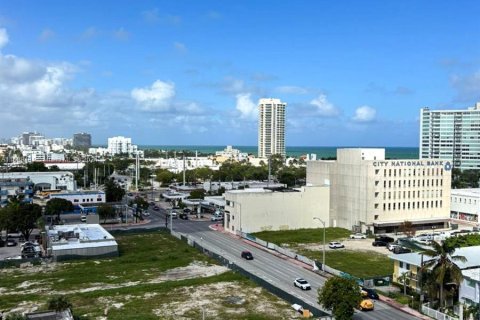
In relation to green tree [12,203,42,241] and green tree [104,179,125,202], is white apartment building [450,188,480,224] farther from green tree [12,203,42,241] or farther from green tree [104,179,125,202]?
green tree [12,203,42,241]

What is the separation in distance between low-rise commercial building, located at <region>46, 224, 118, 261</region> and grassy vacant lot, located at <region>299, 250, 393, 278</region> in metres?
24.8

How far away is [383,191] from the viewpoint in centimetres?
7831

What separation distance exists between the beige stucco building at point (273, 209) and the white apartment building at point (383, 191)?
4377mm

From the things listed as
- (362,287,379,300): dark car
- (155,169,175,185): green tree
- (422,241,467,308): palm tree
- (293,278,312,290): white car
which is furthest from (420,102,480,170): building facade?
(422,241,467,308): palm tree

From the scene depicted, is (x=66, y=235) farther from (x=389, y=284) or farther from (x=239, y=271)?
(x=389, y=284)

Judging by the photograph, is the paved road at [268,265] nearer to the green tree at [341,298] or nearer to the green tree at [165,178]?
the green tree at [341,298]

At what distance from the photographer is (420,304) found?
131 feet

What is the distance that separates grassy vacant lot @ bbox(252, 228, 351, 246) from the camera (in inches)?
2729

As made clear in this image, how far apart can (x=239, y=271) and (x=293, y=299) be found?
426 inches

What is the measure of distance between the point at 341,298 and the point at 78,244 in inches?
1450

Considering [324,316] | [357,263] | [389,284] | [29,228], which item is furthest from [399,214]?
[29,228]

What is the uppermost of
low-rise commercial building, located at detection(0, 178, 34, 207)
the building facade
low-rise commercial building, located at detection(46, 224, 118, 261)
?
the building facade

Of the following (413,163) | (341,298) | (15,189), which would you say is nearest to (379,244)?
(413,163)

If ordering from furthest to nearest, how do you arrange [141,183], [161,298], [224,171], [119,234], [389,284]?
[224,171], [141,183], [119,234], [389,284], [161,298]
